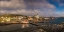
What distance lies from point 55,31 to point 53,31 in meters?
0.81

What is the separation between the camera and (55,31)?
173 feet

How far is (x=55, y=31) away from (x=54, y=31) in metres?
0.61

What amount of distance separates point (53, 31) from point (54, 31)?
1.97 ft

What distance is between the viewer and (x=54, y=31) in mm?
52469

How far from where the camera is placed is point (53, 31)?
52969mm
